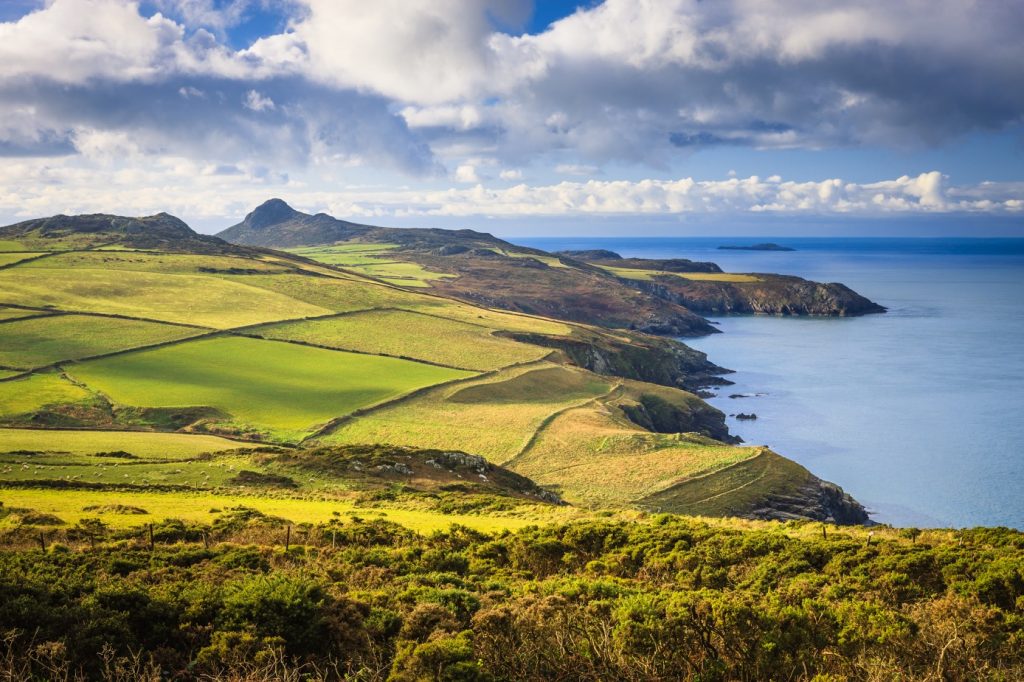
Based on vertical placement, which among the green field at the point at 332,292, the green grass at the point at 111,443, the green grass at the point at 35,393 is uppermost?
the green field at the point at 332,292

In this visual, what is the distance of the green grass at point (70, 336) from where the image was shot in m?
65.4

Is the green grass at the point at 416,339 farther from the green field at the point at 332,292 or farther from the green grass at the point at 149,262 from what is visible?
the green grass at the point at 149,262

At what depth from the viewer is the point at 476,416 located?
208ft

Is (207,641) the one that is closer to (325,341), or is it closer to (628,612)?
(628,612)

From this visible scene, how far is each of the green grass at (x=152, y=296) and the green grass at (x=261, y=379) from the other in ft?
43.4

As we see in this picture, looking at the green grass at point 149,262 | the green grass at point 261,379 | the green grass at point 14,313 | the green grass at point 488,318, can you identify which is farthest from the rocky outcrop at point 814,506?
the green grass at point 149,262

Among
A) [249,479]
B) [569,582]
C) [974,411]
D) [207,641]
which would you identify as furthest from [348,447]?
[974,411]

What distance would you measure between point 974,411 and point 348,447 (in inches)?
2886

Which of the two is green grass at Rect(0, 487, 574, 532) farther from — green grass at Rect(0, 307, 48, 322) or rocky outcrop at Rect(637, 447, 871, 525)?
green grass at Rect(0, 307, 48, 322)

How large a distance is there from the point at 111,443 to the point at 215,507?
720 inches

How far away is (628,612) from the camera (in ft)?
45.5

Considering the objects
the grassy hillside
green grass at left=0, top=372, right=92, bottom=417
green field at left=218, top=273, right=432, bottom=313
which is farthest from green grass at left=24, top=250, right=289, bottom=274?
green grass at left=0, top=372, right=92, bottom=417

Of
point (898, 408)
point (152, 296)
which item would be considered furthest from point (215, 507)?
point (898, 408)

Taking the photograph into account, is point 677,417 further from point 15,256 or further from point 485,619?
point 15,256
